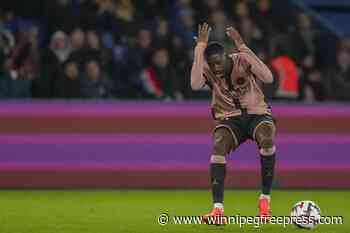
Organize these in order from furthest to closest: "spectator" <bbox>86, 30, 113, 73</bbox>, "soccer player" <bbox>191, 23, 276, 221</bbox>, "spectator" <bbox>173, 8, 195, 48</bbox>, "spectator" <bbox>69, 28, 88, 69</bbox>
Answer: "spectator" <bbox>173, 8, 195, 48</bbox> < "spectator" <bbox>86, 30, 113, 73</bbox> < "spectator" <bbox>69, 28, 88, 69</bbox> < "soccer player" <bbox>191, 23, 276, 221</bbox>

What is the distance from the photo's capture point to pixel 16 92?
607 inches

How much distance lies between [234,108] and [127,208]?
2207 millimetres

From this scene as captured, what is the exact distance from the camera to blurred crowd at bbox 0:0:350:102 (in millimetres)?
15656

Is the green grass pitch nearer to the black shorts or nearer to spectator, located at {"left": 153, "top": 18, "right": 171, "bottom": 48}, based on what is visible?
the black shorts

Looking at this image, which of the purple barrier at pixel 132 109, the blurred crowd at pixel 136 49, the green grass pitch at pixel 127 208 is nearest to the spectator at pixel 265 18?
the blurred crowd at pixel 136 49

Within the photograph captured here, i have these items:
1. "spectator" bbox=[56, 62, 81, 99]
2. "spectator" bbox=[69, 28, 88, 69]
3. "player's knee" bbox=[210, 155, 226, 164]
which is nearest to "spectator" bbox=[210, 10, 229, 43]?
"spectator" bbox=[69, 28, 88, 69]

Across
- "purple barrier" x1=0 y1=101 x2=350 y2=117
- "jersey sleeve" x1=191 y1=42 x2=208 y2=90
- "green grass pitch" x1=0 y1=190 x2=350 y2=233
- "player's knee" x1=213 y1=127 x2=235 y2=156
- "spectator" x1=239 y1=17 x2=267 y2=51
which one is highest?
"spectator" x1=239 y1=17 x2=267 y2=51

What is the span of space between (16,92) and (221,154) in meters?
5.35

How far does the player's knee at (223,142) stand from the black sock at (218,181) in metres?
0.15

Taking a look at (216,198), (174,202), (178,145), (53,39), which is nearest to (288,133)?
(178,145)

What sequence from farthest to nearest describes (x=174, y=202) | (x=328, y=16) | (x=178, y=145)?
(x=328, y=16), (x=178, y=145), (x=174, y=202)

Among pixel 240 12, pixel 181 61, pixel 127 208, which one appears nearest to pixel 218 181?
pixel 127 208

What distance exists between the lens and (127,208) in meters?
12.5

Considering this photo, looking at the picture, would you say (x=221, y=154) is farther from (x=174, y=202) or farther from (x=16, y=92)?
(x=16, y=92)
